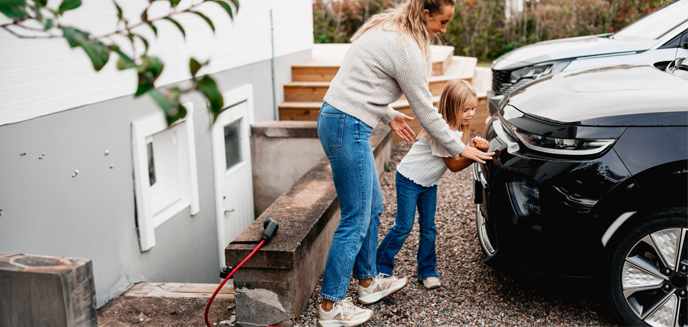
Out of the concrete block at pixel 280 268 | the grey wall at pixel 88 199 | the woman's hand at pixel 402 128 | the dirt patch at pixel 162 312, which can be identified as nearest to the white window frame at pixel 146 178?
the grey wall at pixel 88 199

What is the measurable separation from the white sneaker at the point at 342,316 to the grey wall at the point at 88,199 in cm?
160

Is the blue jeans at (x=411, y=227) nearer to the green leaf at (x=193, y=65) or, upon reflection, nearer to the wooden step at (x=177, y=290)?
the wooden step at (x=177, y=290)

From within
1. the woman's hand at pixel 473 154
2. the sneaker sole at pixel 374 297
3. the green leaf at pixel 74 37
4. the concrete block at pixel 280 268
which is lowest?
the sneaker sole at pixel 374 297

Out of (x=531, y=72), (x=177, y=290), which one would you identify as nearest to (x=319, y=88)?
(x=531, y=72)

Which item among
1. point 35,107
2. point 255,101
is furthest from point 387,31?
point 255,101

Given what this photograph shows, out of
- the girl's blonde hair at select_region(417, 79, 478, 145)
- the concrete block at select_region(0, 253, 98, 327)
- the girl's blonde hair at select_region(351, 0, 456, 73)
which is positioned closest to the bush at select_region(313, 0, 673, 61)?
the girl's blonde hair at select_region(417, 79, 478, 145)

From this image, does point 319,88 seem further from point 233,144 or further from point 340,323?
point 340,323

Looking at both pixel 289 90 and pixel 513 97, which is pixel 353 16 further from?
pixel 513 97

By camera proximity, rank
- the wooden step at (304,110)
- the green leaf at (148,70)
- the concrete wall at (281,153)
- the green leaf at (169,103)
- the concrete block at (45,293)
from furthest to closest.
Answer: the wooden step at (304,110) → the concrete wall at (281,153) → the concrete block at (45,293) → the green leaf at (148,70) → the green leaf at (169,103)

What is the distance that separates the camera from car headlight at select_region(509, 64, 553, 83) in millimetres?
6191

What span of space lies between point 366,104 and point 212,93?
1739mm

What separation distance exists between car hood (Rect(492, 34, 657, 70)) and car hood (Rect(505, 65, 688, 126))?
2365 millimetres

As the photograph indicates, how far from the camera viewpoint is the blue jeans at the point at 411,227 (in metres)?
3.39

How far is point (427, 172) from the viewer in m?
3.32
